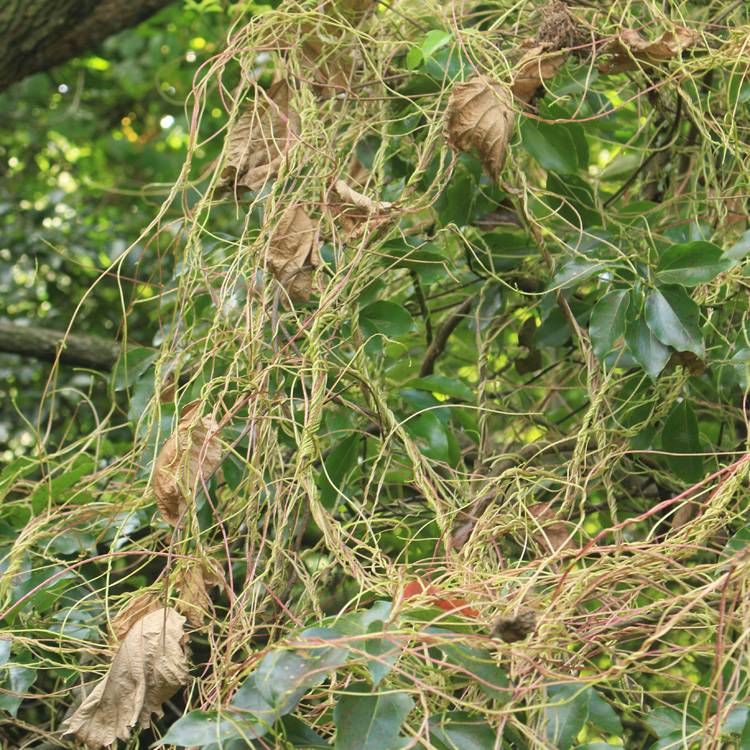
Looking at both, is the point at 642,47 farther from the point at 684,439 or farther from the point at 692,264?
the point at 684,439

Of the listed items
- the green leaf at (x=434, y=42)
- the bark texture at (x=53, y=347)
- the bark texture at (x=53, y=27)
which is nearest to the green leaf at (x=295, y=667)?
the green leaf at (x=434, y=42)

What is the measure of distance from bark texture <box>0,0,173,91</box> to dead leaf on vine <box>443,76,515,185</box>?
118 centimetres

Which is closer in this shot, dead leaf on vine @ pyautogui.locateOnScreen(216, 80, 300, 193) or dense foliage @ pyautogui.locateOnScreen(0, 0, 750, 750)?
dense foliage @ pyautogui.locateOnScreen(0, 0, 750, 750)

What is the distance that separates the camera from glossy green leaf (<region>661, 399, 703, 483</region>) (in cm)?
85

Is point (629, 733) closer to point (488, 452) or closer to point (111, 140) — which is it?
point (488, 452)

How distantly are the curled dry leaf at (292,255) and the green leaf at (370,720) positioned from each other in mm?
474

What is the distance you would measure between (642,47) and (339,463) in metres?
0.64

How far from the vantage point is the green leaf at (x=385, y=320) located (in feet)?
2.88

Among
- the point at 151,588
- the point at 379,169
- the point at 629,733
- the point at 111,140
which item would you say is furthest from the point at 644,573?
the point at 111,140

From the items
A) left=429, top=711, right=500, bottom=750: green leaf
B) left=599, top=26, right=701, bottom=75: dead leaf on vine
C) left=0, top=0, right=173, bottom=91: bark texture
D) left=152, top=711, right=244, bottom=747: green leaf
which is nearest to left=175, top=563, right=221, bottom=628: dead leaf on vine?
left=152, top=711, right=244, bottom=747: green leaf

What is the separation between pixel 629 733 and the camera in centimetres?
121

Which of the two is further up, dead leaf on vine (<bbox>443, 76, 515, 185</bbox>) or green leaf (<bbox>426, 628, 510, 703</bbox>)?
dead leaf on vine (<bbox>443, 76, 515, 185</bbox>)

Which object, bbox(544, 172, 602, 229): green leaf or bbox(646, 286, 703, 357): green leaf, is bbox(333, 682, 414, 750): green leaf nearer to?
bbox(646, 286, 703, 357): green leaf

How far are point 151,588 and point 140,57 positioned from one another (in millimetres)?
2236
